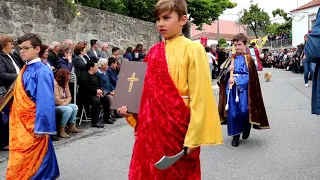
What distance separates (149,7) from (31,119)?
1588cm

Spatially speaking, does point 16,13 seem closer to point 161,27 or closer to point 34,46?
point 34,46

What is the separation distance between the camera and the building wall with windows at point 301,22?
42.7 metres

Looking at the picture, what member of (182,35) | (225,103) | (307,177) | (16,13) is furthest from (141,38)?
(182,35)

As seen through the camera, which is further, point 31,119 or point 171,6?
point 31,119

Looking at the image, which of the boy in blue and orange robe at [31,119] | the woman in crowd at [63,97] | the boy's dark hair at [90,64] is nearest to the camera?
the boy in blue and orange robe at [31,119]

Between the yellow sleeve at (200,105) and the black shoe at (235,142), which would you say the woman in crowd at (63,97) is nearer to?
the black shoe at (235,142)

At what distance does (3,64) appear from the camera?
22.6ft

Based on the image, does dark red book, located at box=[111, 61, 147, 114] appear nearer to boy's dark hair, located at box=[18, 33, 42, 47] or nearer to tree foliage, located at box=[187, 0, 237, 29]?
boy's dark hair, located at box=[18, 33, 42, 47]

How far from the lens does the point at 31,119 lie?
428cm

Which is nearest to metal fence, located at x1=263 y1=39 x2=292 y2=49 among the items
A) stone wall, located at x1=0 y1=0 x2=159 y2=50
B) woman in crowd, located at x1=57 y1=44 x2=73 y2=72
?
stone wall, located at x1=0 y1=0 x2=159 y2=50

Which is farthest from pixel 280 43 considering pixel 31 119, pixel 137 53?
pixel 31 119

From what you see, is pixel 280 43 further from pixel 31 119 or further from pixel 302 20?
pixel 31 119

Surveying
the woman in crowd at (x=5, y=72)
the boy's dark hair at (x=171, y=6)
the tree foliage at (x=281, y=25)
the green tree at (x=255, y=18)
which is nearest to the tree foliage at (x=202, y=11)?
the woman in crowd at (x=5, y=72)

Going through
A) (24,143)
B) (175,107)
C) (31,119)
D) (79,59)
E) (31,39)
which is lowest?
(24,143)
